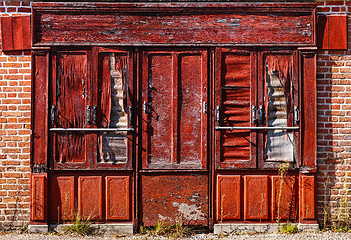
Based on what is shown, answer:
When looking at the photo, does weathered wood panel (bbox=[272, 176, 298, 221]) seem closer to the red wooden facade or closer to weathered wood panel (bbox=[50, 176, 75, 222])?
the red wooden facade

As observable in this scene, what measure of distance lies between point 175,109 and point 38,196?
2.28 metres

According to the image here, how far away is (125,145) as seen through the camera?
5074mm

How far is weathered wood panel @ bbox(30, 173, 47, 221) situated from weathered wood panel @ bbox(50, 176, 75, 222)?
0.11 meters

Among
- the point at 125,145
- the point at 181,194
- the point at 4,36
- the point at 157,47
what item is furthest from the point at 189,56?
the point at 4,36

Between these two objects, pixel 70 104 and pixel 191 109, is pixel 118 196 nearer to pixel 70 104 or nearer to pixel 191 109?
pixel 70 104

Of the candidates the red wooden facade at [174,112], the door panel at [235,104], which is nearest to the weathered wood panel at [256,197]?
the red wooden facade at [174,112]

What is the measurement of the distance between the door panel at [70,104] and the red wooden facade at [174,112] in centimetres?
1

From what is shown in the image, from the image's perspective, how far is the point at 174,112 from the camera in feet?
16.7

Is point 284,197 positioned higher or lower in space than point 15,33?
lower

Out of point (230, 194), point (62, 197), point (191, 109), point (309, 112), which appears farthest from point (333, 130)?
point (62, 197)

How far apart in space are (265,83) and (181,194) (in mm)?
1993

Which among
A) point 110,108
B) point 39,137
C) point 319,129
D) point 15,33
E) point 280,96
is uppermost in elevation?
point 15,33

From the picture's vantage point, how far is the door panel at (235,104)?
5.09 meters

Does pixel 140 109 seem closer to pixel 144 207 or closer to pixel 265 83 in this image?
pixel 144 207
